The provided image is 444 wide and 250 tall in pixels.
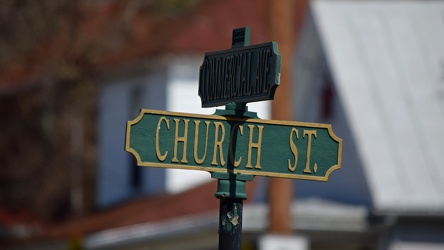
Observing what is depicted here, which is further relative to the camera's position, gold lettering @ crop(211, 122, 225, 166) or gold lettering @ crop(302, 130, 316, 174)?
gold lettering @ crop(302, 130, 316, 174)

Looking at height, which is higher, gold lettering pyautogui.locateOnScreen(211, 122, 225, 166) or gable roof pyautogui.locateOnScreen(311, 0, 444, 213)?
gable roof pyautogui.locateOnScreen(311, 0, 444, 213)

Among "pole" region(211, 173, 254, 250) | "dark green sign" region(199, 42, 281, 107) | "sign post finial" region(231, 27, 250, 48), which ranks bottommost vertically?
"pole" region(211, 173, 254, 250)

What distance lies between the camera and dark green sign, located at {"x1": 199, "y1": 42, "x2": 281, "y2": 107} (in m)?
6.39

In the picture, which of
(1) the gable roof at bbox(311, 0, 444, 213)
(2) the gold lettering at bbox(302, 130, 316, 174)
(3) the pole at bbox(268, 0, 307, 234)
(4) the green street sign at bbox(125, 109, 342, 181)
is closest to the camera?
(4) the green street sign at bbox(125, 109, 342, 181)

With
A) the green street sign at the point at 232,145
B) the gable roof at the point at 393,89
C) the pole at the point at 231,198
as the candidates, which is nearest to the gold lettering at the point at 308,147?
the green street sign at the point at 232,145

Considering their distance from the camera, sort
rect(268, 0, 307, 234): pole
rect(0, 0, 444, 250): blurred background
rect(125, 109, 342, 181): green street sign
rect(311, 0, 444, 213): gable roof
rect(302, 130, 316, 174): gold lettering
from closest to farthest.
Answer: rect(125, 109, 342, 181): green street sign → rect(302, 130, 316, 174): gold lettering → rect(268, 0, 307, 234): pole → rect(311, 0, 444, 213): gable roof → rect(0, 0, 444, 250): blurred background

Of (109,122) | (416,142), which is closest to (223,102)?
(416,142)

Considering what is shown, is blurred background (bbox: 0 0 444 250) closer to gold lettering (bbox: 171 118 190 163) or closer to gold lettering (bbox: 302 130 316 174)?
gold lettering (bbox: 302 130 316 174)

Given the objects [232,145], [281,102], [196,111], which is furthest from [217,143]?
[196,111]

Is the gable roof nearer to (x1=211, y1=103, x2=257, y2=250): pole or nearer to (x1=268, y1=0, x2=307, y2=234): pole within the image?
(x1=268, y1=0, x2=307, y2=234): pole

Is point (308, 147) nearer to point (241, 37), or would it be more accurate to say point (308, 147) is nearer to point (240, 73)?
point (240, 73)

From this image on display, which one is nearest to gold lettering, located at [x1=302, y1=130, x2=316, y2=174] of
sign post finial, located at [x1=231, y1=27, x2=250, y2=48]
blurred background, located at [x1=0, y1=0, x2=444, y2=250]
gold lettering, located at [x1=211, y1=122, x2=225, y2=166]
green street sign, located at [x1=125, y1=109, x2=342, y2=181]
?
green street sign, located at [x1=125, y1=109, x2=342, y2=181]

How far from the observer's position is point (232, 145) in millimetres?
6371

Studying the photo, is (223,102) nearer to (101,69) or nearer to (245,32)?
(245,32)
